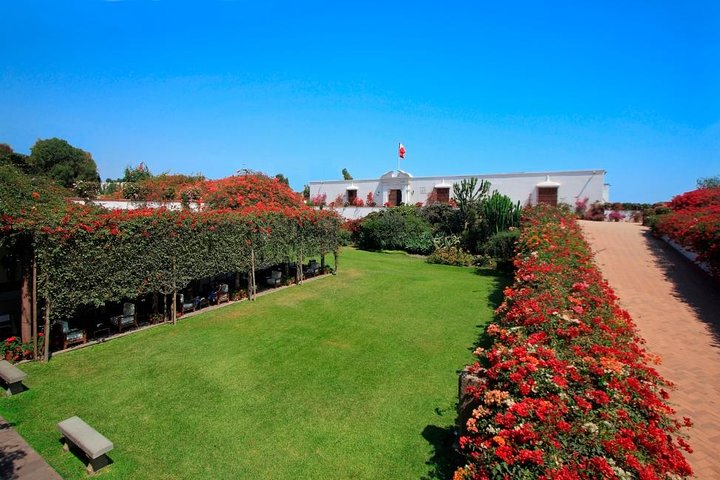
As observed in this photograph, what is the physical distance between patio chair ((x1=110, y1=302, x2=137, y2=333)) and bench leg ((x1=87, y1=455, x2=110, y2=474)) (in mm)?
5293

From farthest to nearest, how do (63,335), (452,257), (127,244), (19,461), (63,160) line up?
(63,160), (452,257), (127,244), (63,335), (19,461)

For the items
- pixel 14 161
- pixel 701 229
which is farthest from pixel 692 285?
pixel 14 161

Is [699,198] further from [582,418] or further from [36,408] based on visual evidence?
[36,408]

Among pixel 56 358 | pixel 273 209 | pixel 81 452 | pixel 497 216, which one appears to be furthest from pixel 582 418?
pixel 497 216

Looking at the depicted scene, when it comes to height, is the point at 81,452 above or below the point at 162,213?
below

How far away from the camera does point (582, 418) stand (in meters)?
3.28

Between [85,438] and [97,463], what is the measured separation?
0.37 meters

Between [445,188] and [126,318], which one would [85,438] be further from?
[445,188]

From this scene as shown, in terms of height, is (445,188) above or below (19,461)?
above

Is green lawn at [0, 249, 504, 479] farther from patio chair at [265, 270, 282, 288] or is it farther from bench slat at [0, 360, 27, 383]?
patio chair at [265, 270, 282, 288]

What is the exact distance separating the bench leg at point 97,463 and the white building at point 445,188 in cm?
2769

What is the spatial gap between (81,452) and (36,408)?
1818 mm

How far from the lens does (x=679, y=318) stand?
9742 millimetres

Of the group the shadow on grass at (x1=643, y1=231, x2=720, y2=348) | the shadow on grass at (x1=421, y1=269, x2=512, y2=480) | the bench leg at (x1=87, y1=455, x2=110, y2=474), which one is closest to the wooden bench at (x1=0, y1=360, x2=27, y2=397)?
the bench leg at (x1=87, y1=455, x2=110, y2=474)
